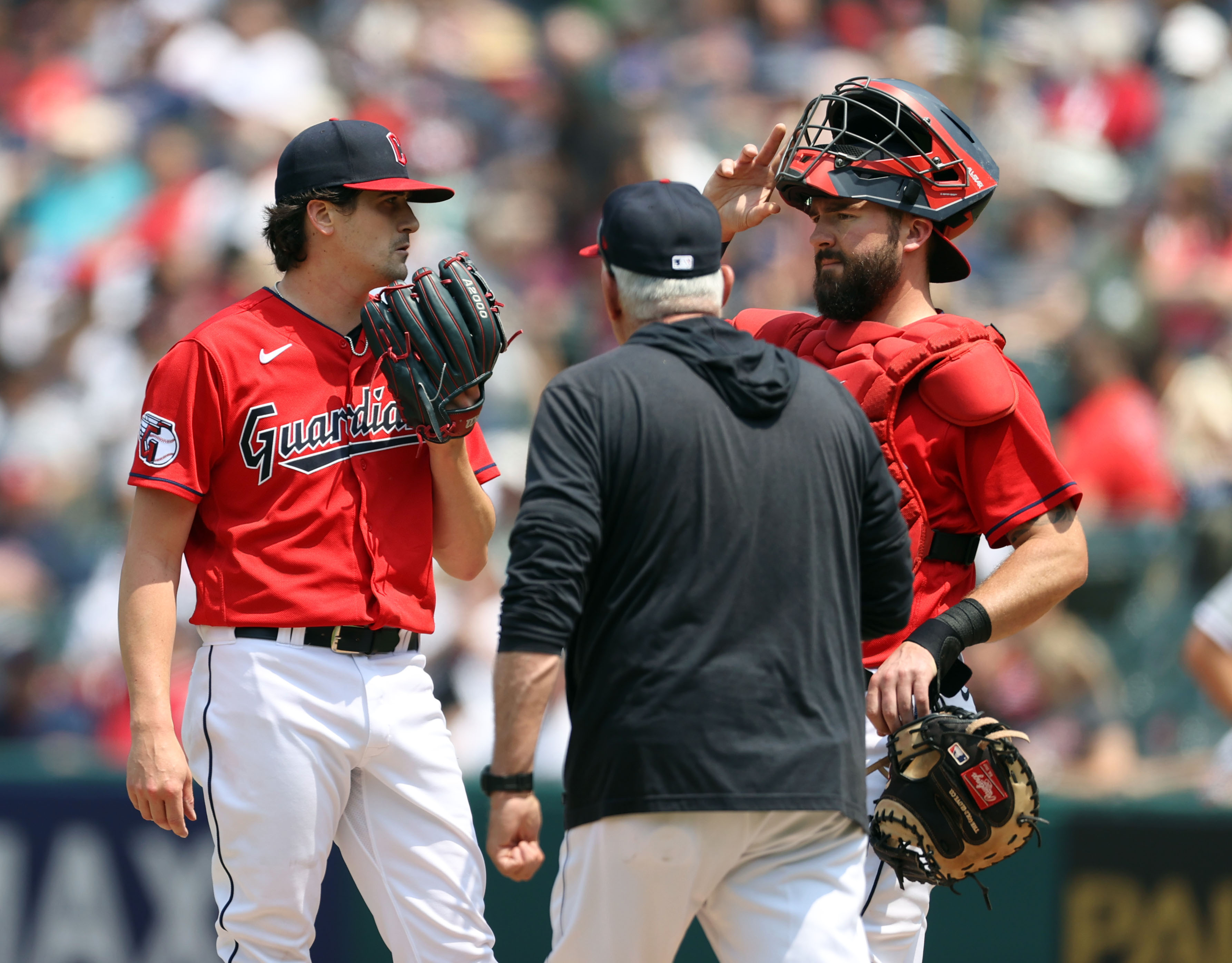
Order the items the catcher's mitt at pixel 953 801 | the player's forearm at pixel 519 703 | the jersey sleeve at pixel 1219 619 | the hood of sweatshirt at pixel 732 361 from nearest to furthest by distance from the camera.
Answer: the player's forearm at pixel 519 703 → the hood of sweatshirt at pixel 732 361 → the catcher's mitt at pixel 953 801 → the jersey sleeve at pixel 1219 619

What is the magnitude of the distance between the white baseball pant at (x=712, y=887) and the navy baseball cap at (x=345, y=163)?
1578 millimetres

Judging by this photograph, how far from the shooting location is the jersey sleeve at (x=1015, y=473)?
11.0 ft

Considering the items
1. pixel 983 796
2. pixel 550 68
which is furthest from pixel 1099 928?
pixel 550 68

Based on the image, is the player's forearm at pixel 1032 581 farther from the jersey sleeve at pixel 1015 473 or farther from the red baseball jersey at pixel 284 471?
the red baseball jersey at pixel 284 471

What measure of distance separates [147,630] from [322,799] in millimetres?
528

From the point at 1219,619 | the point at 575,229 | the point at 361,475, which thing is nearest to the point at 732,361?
the point at 361,475

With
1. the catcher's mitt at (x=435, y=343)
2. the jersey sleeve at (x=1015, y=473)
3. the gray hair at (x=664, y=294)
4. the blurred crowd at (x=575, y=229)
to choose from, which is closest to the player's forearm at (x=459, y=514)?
the catcher's mitt at (x=435, y=343)

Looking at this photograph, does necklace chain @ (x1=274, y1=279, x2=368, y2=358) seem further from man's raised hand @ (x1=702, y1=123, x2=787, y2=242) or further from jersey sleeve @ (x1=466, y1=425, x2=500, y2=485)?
man's raised hand @ (x1=702, y1=123, x2=787, y2=242)

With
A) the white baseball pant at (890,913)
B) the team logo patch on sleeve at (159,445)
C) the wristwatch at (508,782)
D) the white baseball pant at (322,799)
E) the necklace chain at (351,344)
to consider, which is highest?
the necklace chain at (351,344)

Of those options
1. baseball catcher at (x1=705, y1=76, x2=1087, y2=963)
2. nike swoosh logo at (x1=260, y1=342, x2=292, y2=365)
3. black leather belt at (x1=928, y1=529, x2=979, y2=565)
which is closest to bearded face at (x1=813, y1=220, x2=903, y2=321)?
baseball catcher at (x1=705, y1=76, x2=1087, y2=963)

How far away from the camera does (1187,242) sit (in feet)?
26.1

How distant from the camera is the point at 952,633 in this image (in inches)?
127

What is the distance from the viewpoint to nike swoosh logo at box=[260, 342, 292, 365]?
11.4ft

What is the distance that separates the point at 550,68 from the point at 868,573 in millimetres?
8020
